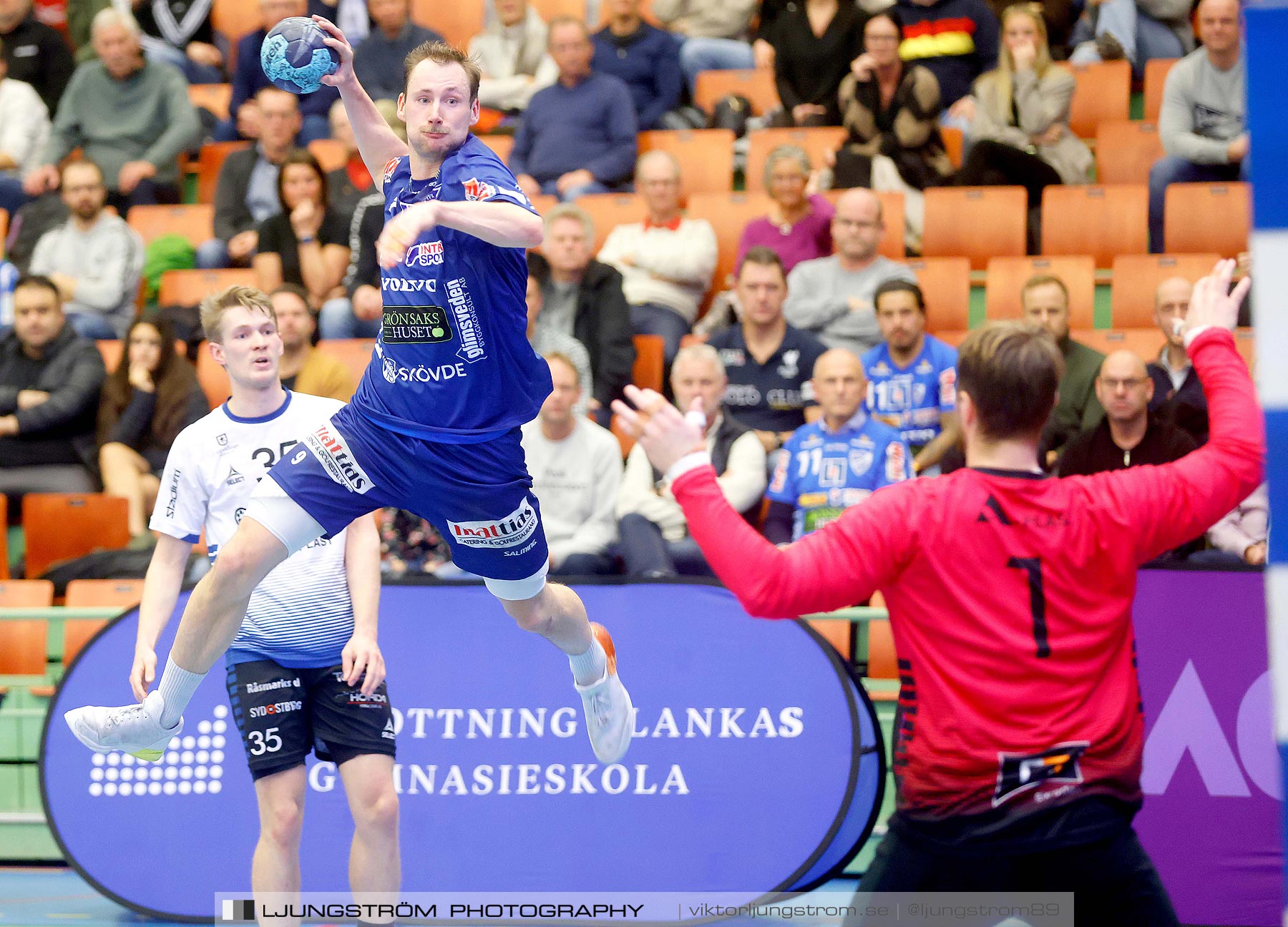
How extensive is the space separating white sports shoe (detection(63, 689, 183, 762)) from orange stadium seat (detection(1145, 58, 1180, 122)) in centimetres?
783

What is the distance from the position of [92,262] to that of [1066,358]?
598 cm

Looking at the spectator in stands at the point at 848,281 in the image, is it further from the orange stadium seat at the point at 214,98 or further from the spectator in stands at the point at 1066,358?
the orange stadium seat at the point at 214,98

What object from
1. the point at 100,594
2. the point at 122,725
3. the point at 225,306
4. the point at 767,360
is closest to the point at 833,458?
the point at 767,360

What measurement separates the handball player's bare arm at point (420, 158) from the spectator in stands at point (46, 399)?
4457 mm

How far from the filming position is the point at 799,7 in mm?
10312

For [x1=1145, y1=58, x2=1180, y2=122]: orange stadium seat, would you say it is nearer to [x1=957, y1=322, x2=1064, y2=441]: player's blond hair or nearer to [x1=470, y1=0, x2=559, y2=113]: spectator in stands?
[x1=470, y1=0, x2=559, y2=113]: spectator in stands

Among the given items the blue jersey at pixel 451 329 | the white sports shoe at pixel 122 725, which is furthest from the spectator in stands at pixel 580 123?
the white sports shoe at pixel 122 725

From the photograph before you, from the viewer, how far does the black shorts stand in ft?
14.9

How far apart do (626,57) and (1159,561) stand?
6125 mm

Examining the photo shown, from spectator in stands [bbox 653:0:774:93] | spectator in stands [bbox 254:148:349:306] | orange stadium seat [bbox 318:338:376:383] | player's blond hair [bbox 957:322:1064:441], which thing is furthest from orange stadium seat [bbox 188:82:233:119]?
player's blond hair [bbox 957:322:1064:441]

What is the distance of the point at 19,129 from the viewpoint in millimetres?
10727

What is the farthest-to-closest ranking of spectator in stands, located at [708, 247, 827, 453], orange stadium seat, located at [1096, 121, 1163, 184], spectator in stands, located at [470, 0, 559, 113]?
spectator in stands, located at [470, 0, 559, 113] → orange stadium seat, located at [1096, 121, 1163, 184] → spectator in stands, located at [708, 247, 827, 453]

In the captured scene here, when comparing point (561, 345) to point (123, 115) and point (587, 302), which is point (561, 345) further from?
point (123, 115)

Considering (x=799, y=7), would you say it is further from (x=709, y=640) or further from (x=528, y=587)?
(x=528, y=587)
